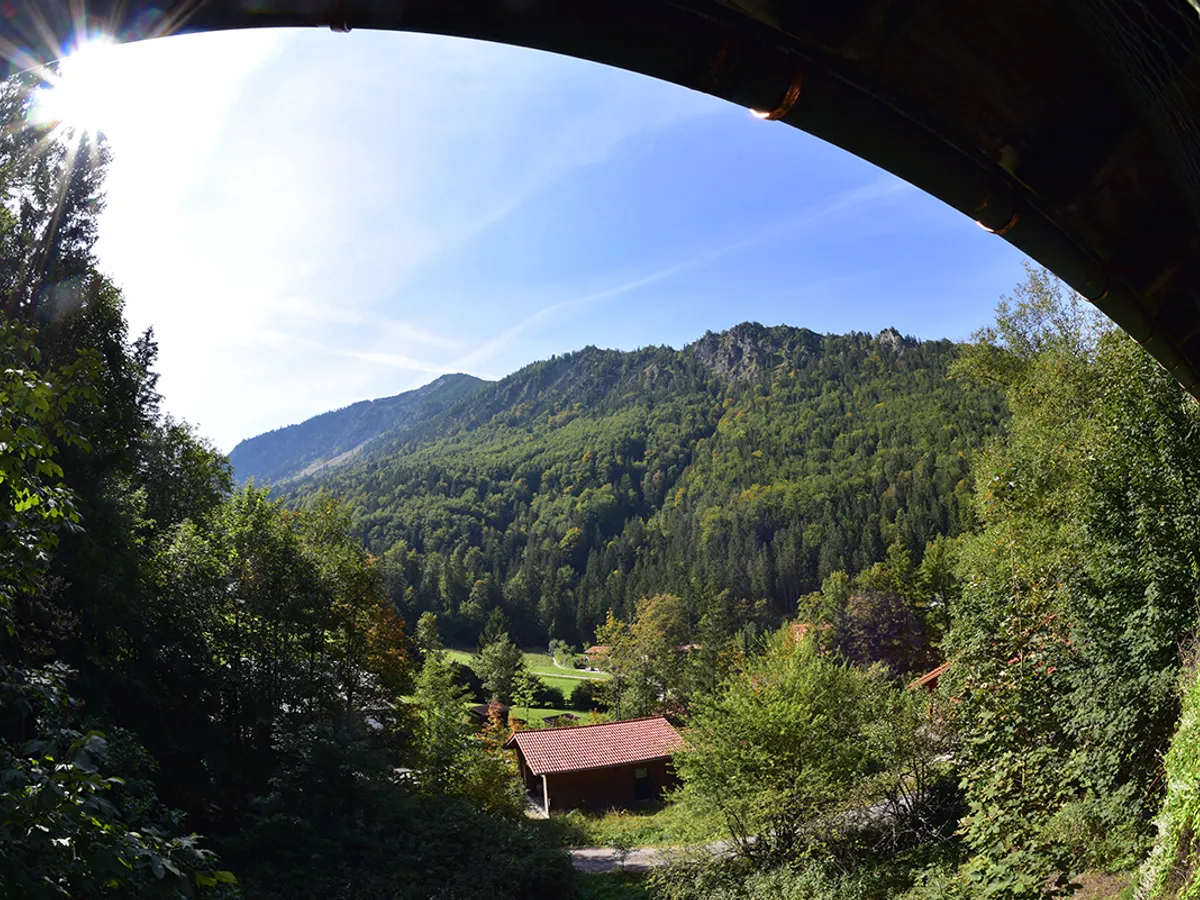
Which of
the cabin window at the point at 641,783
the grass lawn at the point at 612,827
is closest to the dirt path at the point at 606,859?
the grass lawn at the point at 612,827

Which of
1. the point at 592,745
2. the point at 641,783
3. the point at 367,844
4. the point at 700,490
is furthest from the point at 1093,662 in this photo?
the point at 700,490

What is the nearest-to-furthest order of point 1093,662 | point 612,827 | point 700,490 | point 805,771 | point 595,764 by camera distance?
point 1093,662, point 805,771, point 612,827, point 595,764, point 700,490

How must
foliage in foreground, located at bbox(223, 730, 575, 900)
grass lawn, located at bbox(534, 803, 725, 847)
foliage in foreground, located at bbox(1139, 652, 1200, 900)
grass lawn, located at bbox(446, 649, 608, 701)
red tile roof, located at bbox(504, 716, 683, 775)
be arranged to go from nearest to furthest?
1. foliage in foreground, located at bbox(1139, 652, 1200, 900)
2. foliage in foreground, located at bbox(223, 730, 575, 900)
3. grass lawn, located at bbox(534, 803, 725, 847)
4. red tile roof, located at bbox(504, 716, 683, 775)
5. grass lawn, located at bbox(446, 649, 608, 701)

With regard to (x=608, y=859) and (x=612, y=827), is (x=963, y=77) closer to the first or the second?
(x=608, y=859)

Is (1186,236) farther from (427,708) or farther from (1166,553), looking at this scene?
(427,708)

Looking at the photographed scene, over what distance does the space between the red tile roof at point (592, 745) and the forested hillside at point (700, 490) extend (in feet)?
75.9

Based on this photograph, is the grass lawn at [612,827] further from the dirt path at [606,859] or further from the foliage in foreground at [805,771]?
the foliage in foreground at [805,771]

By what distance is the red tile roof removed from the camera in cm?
3025

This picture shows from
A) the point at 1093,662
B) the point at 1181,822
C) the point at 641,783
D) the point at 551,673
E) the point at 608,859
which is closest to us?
the point at 1181,822

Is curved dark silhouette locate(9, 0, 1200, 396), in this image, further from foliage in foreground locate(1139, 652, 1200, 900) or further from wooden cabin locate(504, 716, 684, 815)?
wooden cabin locate(504, 716, 684, 815)

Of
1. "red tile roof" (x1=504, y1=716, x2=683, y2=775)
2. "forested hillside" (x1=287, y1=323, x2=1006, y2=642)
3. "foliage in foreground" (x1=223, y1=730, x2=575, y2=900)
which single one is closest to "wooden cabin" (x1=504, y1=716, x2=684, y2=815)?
"red tile roof" (x1=504, y1=716, x2=683, y2=775)

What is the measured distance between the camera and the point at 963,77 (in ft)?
6.12

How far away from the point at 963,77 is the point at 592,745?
32.7 m

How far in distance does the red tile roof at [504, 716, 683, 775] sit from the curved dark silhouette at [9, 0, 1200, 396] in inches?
1219
